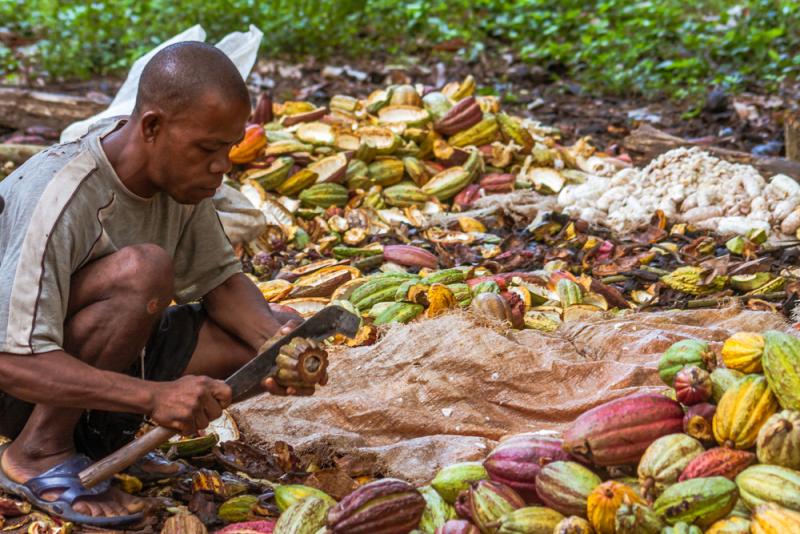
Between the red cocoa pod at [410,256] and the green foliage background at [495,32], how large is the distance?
193 inches

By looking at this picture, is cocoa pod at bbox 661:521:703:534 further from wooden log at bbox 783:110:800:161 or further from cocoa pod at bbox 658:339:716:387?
wooden log at bbox 783:110:800:161

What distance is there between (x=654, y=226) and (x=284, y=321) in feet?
9.89

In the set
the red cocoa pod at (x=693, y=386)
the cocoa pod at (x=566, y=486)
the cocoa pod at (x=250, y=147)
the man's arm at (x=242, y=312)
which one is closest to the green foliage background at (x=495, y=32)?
the cocoa pod at (x=250, y=147)

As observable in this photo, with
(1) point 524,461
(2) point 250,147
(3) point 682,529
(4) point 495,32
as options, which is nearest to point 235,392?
(1) point 524,461

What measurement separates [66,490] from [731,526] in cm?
171

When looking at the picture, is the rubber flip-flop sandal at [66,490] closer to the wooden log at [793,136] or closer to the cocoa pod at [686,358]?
the cocoa pod at [686,358]

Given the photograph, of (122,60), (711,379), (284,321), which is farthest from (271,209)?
(122,60)

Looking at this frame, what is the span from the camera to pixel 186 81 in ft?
8.34

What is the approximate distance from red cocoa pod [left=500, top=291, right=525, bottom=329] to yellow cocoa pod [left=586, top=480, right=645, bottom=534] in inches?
75.1

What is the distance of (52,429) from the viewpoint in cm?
263

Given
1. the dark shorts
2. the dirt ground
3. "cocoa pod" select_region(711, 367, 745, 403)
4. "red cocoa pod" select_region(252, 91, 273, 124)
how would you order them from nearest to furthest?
"cocoa pod" select_region(711, 367, 745, 403) < the dark shorts < "red cocoa pod" select_region(252, 91, 273, 124) < the dirt ground

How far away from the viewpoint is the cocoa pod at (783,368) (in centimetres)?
223

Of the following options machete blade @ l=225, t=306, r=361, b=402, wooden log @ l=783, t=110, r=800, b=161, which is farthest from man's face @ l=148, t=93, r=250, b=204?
wooden log @ l=783, t=110, r=800, b=161

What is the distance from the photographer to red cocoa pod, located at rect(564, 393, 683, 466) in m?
2.28
